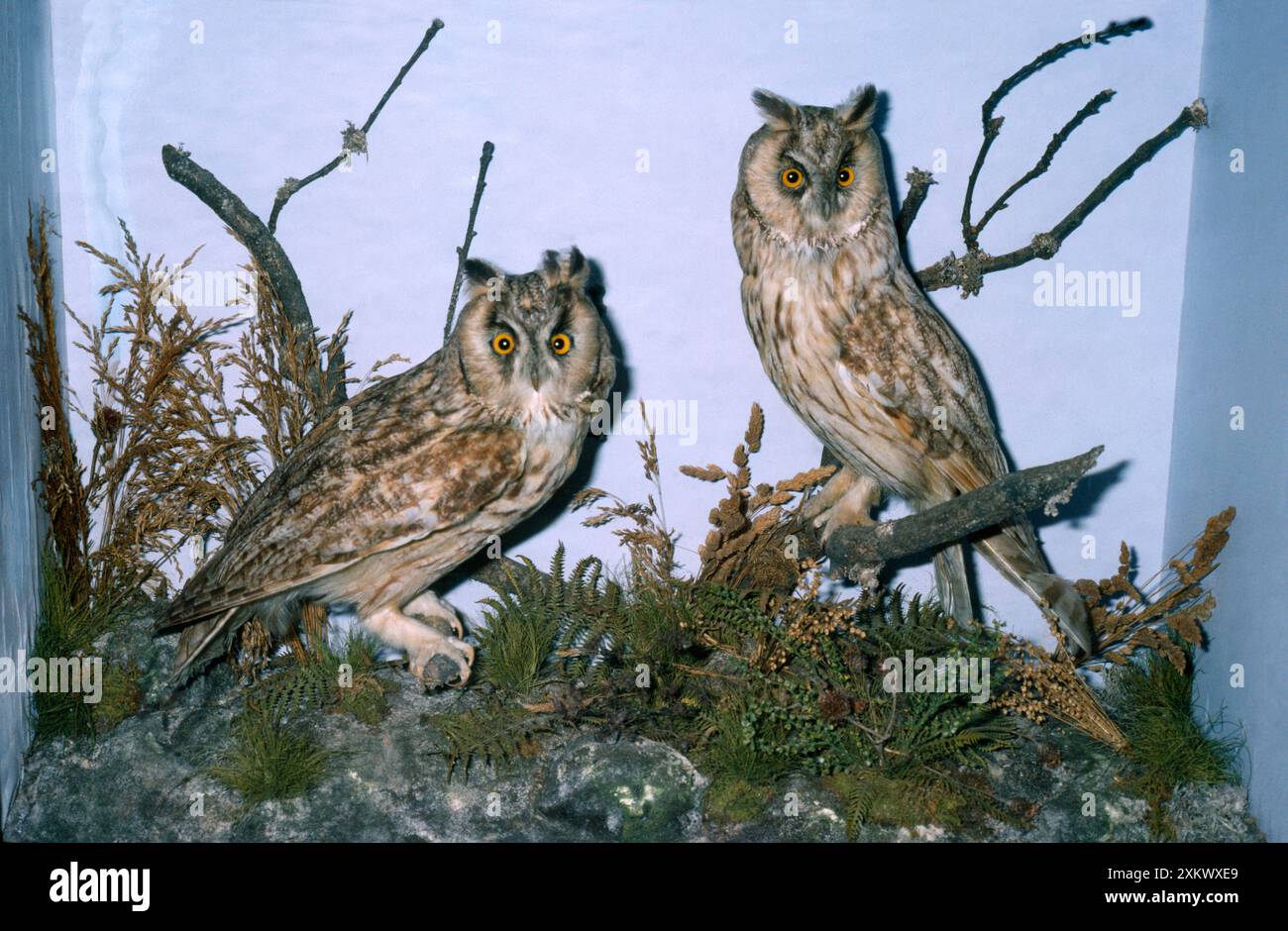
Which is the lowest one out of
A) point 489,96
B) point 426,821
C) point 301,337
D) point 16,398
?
point 426,821

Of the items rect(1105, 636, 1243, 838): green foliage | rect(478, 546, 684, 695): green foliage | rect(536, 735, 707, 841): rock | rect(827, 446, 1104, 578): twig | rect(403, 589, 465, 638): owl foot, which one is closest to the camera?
rect(827, 446, 1104, 578): twig

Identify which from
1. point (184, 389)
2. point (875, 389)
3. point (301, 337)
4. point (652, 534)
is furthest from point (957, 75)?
point (184, 389)

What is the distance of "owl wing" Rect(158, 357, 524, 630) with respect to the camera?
2775mm

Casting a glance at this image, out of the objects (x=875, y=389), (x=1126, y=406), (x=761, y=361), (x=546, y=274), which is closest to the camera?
(x=546, y=274)

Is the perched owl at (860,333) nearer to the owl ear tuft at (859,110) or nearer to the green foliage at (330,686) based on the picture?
the owl ear tuft at (859,110)

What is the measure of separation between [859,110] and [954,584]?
1349mm

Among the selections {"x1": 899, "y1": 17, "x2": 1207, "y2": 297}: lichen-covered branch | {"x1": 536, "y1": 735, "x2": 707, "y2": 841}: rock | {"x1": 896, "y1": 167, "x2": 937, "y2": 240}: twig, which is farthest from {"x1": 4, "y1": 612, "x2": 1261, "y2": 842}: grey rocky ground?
{"x1": 896, "y1": 167, "x2": 937, "y2": 240}: twig

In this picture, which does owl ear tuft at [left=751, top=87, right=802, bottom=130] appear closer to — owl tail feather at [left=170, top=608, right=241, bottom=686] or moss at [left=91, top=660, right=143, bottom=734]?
owl tail feather at [left=170, top=608, right=241, bottom=686]

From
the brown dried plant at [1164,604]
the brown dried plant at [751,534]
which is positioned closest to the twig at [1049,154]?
the brown dried plant at [751,534]

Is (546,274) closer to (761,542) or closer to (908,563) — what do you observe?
(761,542)

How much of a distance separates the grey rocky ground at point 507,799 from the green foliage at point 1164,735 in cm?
4

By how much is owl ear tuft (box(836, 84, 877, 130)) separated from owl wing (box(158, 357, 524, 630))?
114 cm

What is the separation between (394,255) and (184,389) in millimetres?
702

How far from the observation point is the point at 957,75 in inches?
122
